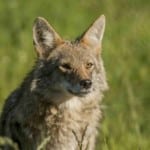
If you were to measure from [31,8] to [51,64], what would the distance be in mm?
6179

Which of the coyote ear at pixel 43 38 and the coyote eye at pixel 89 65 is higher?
the coyote ear at pixel 43 38

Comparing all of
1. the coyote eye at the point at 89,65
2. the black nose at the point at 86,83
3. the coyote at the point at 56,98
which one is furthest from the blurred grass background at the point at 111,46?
the black nose at the point at 86,83

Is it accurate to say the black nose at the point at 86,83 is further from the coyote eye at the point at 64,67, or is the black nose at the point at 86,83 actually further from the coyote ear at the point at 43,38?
the coyote ear at the point at 43,38

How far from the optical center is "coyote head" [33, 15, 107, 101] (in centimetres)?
825

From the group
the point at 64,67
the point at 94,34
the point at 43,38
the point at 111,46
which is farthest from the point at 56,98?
the point at 111,46

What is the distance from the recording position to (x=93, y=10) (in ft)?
48.3

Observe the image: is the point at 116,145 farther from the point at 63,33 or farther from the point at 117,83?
the point at 63,33

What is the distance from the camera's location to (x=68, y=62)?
333 inches

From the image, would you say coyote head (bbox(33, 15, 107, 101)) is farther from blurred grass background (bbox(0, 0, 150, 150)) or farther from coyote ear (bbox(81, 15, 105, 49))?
blurred grass background (bbox(0, 0, 150, 150))

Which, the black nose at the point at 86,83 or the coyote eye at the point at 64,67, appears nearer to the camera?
the black nose at the point at 86,83

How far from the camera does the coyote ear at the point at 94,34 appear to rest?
342 inches

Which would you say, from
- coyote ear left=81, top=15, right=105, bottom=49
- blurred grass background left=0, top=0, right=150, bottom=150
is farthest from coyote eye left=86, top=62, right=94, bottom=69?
blurred grass background left=0, top=0, right=150, bottom=150

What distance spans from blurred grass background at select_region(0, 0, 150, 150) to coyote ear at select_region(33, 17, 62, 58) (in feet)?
3.49

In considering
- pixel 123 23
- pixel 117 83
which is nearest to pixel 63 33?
pixel 123 23
